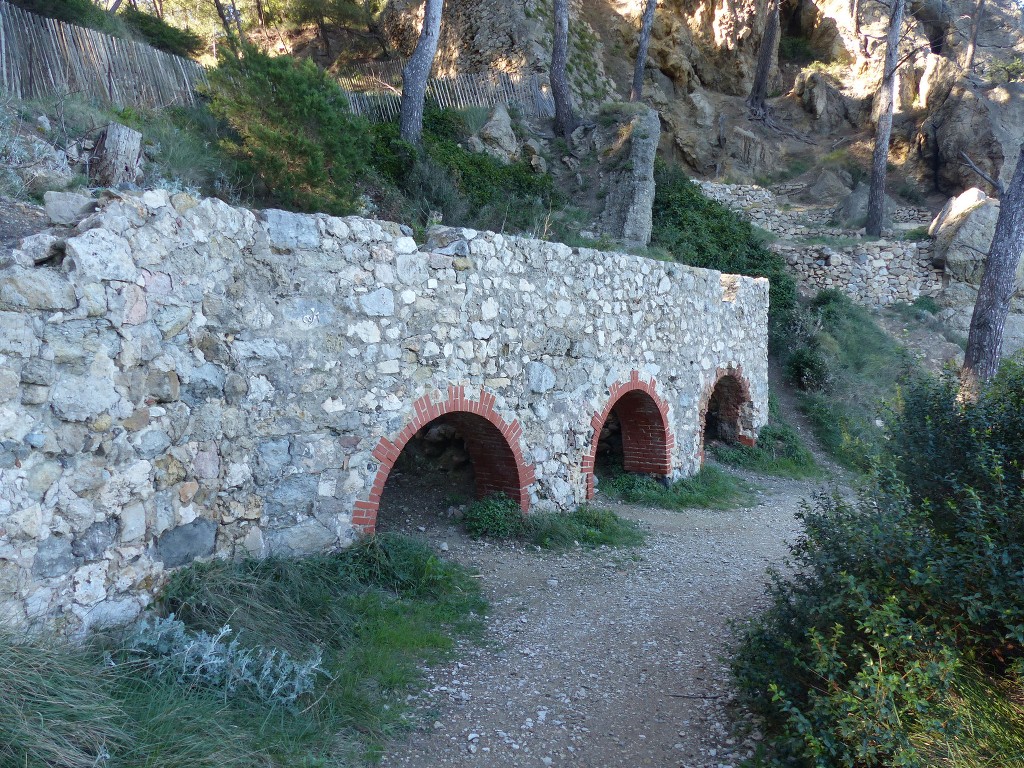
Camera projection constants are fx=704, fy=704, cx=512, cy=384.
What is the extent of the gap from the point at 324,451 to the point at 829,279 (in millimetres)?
16033

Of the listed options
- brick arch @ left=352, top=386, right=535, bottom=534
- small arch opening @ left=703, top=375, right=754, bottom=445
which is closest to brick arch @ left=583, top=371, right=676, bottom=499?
brick arch @ left=352, top=386, right=535, bottom=534

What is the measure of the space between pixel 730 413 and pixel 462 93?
9659mm

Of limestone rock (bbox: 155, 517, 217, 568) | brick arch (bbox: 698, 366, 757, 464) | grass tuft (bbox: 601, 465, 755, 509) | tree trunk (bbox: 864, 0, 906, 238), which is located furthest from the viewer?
tree trunk (bbox: 864, 0, 906, 238)

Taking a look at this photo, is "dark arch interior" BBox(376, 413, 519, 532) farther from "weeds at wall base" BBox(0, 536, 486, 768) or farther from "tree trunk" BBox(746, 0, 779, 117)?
"tree trunk" BBox(746, 0, 779, 117)

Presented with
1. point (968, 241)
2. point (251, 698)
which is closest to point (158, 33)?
point (251, 698)

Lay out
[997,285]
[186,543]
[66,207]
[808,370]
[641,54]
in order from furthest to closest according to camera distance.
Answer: [641,54], [808,370], [997,285], [186,543], [66,207]

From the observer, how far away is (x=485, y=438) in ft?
22.5

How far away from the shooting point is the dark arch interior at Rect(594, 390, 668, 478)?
8.87 m

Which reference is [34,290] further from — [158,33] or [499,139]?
[158,33]

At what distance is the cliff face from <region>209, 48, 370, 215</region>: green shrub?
32.8ft

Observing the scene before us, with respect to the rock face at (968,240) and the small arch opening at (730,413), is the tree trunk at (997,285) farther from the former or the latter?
the rock face at (968,240)

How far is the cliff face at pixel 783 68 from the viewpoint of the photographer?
1919 centimetres

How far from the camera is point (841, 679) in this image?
3.38m

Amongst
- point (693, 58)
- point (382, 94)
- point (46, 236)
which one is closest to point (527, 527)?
point (46, 236)
